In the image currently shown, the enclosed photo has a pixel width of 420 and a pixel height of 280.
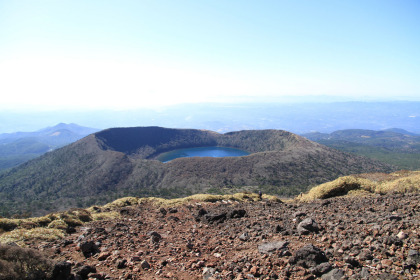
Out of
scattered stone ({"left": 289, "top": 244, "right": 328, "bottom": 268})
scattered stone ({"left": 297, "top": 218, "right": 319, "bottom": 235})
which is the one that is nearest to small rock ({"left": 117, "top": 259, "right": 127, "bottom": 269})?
scattered stone ({"left": 289, "top": 244, "right": 328, "bottom": 268})

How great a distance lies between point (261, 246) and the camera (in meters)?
6.03

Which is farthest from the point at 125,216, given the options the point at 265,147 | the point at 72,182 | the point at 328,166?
the point at 265,147

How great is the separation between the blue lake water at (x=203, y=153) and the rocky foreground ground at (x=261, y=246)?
92.7 m

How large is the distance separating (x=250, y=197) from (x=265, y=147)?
3544 inches

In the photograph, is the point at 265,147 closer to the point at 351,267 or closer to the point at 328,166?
the point at 328,166

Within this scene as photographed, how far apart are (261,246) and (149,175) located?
5490 cm

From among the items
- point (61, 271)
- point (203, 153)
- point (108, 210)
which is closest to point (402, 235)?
point (61, 271)

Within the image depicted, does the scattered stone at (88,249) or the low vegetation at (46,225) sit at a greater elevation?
the scattered stone at (88,249)

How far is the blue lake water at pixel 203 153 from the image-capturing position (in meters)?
104

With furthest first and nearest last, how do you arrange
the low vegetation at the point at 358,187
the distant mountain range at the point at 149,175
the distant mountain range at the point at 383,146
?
the distant mountain range at the point at 383,146 < the distant mountain range at the point at 149,175 < the low vegetation at the point at 358,187

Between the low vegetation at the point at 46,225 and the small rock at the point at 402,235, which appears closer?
the small rock at the point at 402,235

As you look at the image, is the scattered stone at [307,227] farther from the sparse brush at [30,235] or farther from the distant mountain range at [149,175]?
the distant mountain range at [149,175]

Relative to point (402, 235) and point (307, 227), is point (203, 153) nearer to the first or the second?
point (307, 227)

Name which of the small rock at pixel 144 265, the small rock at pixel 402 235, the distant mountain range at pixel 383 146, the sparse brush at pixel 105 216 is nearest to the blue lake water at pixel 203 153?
the distant mountain range at pixel 383 146
